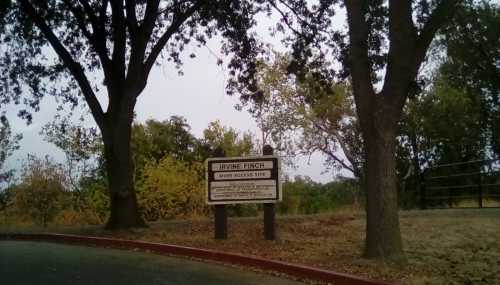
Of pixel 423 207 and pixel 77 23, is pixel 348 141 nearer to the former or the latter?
pixel 423 207

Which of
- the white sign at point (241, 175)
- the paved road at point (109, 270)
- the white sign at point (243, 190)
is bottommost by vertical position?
the paved road at point (109, 270)

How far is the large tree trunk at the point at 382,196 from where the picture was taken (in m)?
9.91

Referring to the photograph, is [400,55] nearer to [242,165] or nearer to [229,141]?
[242,165]

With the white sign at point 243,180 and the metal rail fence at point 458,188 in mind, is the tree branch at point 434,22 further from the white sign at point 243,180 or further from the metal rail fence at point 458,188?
the metal rail fence at point 458,188

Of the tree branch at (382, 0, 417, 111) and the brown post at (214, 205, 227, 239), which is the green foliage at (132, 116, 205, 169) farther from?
the tree branch at (382, 0, 417, 111)

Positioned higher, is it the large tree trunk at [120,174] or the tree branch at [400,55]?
the tree branch at [400,55]

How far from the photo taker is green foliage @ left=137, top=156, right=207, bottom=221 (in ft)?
76.8

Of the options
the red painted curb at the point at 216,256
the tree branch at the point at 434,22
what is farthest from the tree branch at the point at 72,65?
the tree branch at the point at 434,22

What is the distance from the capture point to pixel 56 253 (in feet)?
40.0

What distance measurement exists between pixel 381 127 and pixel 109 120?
8.04 m

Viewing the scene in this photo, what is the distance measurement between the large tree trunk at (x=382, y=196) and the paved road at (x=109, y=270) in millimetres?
1716

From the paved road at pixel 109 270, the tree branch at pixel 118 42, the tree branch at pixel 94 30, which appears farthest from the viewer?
the tree branch at pixel 94 30

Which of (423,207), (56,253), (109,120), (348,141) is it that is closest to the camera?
(56,253)

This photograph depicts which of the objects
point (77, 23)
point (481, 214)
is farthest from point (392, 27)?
point (77, 23)
